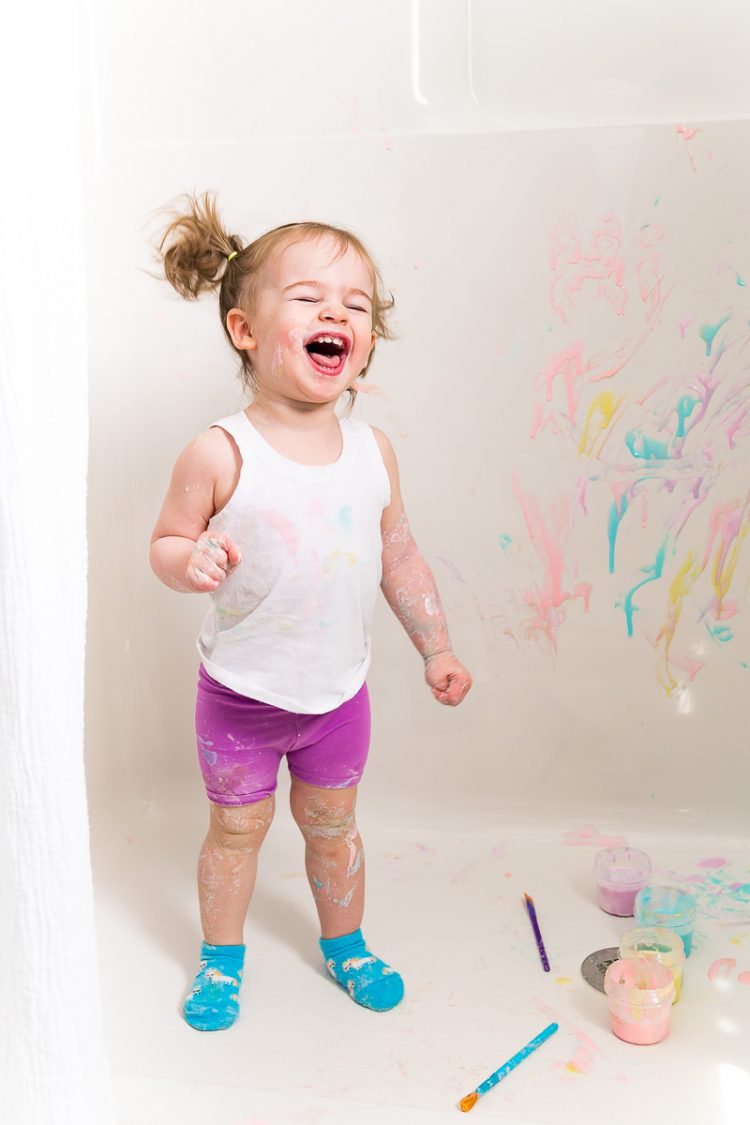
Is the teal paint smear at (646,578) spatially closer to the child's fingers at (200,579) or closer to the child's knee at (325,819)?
the child's knee at (325,819)

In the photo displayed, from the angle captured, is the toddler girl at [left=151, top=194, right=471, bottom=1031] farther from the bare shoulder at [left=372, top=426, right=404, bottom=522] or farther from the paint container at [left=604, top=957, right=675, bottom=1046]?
the paint container at [left=604, top=957, right=675, bottom=1046]

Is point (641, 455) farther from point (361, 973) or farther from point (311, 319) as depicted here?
point (361, 973)

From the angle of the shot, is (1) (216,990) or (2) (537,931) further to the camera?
(2) (537,931)

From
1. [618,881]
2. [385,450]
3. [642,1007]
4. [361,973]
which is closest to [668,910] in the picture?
[618,881]

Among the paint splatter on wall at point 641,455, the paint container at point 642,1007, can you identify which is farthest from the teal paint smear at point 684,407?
the paint container at point 642,1007

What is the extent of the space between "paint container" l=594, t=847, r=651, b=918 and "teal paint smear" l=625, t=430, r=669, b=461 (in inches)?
18.1

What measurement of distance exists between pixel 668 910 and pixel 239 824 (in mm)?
463

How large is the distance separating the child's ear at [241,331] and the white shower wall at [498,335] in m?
0.37

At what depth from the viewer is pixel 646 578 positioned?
1.47 metres

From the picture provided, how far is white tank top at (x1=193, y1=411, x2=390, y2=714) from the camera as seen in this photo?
1081 millimetres

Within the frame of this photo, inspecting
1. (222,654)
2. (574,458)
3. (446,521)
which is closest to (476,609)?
(446,521)

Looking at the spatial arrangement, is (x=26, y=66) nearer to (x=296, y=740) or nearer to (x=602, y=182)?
(x=296, y=740)

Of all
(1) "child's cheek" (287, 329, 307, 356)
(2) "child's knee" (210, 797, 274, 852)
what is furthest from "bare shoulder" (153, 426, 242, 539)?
(2) "child's knee" (210, 797, 274, 852)

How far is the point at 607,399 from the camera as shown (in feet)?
4.74
